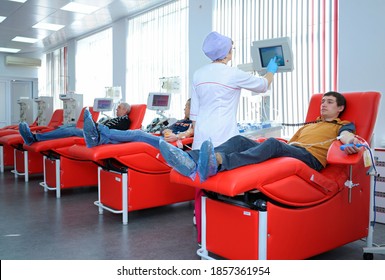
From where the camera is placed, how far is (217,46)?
229 cm

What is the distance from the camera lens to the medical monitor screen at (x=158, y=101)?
179 inches

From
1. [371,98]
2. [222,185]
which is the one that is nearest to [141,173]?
[222,185]

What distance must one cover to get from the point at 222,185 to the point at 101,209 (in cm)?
199

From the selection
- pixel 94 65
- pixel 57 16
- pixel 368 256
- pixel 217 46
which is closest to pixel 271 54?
pixel 217 46

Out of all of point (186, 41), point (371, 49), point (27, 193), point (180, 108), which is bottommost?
point (27, 193)

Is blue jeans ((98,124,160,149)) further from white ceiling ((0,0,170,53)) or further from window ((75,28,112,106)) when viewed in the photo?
window ((75,28,112,106))

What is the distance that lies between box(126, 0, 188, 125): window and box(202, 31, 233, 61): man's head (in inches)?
116

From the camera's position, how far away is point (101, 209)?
3547 millimetres

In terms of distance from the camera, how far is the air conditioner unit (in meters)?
10.9

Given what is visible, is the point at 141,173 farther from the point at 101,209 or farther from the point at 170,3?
the point at 170,3

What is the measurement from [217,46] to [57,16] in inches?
222

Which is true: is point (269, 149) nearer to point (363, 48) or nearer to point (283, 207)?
point (283, 207)

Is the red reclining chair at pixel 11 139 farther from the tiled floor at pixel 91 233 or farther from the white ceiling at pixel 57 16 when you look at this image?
the white ceiling at pixel 57 16

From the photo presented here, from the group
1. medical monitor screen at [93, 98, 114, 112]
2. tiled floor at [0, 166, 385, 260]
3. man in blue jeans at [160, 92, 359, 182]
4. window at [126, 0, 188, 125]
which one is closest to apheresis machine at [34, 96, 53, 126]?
window at [126, 0, 188, 125]
